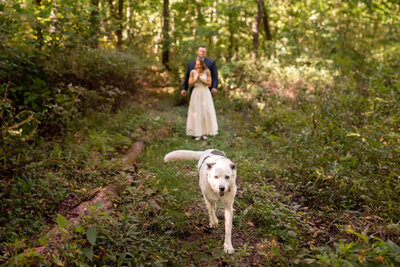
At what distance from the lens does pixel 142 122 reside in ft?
27.4

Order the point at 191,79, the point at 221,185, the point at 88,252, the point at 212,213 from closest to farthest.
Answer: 1. the point at 88,252
2. the point at 221,185
3. the point at 212,213
4. the point at 191,79

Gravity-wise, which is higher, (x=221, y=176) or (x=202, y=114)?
(x=221, y=176)

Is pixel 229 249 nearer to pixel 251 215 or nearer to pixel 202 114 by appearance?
pixel 251 215

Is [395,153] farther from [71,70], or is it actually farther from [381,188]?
[71,70]

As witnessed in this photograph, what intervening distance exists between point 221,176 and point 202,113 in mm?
5494

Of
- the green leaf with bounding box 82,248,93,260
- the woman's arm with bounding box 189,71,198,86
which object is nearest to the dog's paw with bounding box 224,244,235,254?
the green leaf with bounding box 82,248,93,260

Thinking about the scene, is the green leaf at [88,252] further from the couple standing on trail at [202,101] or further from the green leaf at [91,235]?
the couple standing on trail at [202,101]

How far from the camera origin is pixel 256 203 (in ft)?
14.6

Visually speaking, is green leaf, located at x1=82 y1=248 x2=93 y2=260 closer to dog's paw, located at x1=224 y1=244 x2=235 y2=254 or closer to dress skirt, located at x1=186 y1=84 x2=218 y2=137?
dog's paw, located at x1=224 y1=244 x2=235 y2=254

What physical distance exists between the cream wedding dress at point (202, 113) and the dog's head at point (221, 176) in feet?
16.9

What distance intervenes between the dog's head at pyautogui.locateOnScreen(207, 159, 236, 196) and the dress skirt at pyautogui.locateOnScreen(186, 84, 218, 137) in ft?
16.9

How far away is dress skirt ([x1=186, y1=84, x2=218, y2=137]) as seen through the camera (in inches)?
344

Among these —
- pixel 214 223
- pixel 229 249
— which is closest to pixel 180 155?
pixel 214 223

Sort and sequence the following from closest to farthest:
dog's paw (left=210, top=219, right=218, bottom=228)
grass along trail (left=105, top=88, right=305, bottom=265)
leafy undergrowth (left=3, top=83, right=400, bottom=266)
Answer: leafy undergrowth (left=3, top=83, right=400, bottom=266)
grass along trail (left=105, top=88, right=305, bottom=265)
dog's paw (left=210, top=219, right=218, bottom=228)
